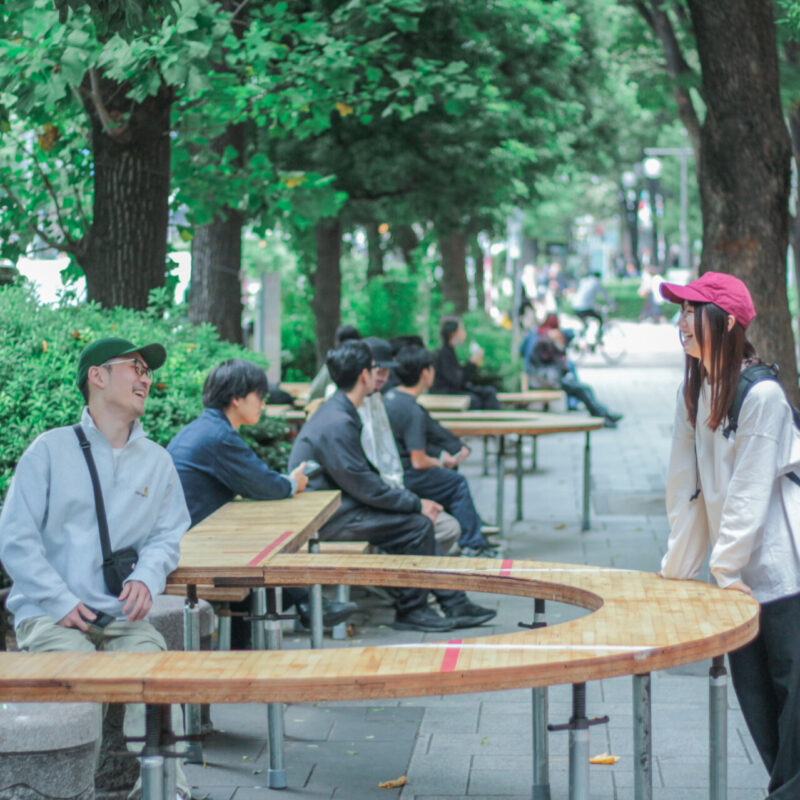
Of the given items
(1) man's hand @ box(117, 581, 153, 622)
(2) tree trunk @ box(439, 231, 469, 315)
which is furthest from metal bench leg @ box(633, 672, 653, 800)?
(2) tree trunk @ box(439, 231, 469, 315)

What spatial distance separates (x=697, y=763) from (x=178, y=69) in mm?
4449

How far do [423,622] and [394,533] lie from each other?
527 mm

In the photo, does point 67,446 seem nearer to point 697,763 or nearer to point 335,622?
point 335,622

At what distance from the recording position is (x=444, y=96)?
11.1m

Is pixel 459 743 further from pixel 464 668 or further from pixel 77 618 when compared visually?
pixel 464 668

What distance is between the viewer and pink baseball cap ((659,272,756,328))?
429cm

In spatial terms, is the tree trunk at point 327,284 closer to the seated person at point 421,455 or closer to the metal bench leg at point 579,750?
the seated person at point 421,455

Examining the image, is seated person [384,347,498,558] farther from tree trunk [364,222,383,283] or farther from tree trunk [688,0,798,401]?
tree trunk [364,222,383,283]

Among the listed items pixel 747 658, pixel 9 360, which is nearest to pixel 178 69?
pixel 9 360

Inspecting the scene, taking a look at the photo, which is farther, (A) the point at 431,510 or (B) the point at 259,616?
(A) the point at 431,510

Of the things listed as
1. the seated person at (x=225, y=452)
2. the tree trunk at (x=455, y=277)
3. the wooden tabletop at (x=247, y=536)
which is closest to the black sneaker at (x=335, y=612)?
the seated person at (x=225, y=452)

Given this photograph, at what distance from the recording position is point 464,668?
3.36m

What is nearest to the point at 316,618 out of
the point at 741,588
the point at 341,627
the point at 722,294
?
the point at 341,627

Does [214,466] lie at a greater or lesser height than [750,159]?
lesser
